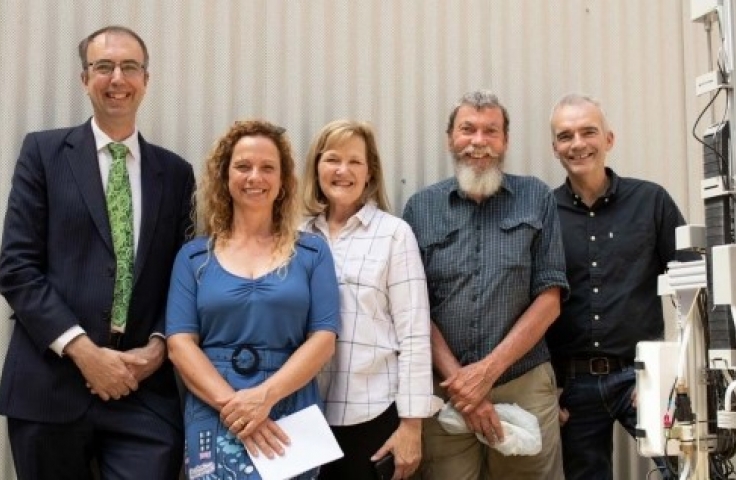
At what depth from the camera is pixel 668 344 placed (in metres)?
2.57

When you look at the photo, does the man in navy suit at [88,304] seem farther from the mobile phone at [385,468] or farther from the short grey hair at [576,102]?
the short grey hair at [576,102]

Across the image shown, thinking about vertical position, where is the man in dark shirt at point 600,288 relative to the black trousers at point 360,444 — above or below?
above

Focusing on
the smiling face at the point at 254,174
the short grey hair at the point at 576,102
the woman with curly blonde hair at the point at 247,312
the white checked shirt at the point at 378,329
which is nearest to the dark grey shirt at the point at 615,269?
the short grey hair at the point at 576,102

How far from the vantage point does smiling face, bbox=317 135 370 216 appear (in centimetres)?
290

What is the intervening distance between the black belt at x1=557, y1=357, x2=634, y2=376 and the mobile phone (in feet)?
2.71

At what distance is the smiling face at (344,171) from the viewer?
2896mm

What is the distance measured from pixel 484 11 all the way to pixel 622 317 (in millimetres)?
1300

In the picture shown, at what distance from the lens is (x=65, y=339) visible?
103 inches

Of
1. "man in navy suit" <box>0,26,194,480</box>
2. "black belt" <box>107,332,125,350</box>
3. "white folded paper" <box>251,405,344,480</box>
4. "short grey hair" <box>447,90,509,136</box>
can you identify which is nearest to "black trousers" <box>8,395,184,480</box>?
"man in navy suit" <box>0,26,194,480</box>

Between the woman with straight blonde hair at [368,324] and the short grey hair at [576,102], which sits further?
the short grey hair at [576,102]

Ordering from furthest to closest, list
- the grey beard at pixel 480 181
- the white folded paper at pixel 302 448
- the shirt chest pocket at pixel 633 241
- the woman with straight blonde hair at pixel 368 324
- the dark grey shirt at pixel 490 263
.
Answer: the shirt chest pocket at pixel 633 241 → the grey beard at pixel 480 181 → the dark grey shirt at pixel 490 263 → the woman with straight blonde hair at pixel 368 324 → the white folded paper at pixel 302 448

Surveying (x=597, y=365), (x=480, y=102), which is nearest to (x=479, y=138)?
(x=480, y=102)

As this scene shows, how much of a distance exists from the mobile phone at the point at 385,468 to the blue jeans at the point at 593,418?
773 millimetres

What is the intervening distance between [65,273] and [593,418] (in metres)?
1.78
